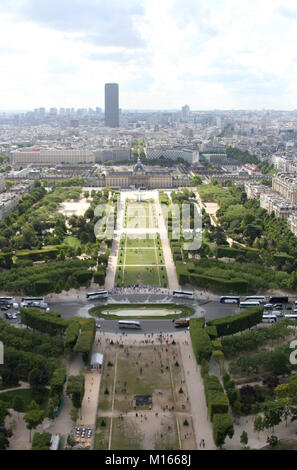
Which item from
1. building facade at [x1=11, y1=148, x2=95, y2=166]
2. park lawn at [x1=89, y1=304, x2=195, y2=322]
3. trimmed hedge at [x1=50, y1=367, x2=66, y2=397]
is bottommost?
park lawn at [x1=89, y1=304, x2=195, y2=322]

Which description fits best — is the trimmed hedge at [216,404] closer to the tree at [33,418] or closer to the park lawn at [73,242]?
the tree at [33,418]

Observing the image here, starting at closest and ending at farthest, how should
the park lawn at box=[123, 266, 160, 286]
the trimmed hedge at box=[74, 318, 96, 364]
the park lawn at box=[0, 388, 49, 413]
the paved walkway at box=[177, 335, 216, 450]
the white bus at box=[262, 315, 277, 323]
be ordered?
the paved walkway at box=[177, 335, 216, 450] → the park lawn at box=[0, 388, 49, 413] → the trimmed hedge at box=[74, 318, 96, 364] → the white bus at box=[262, 315, 277, 323] → the park lawn at box=[123, 266, 160, 286]

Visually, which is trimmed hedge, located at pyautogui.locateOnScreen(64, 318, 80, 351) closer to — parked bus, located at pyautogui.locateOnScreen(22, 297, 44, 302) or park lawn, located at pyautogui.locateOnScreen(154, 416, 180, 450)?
parked bus, located at pyautogui.locateOnScreen(22, 297, 44, 302)

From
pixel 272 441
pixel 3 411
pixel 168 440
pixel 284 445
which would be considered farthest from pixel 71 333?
pixel 284 445

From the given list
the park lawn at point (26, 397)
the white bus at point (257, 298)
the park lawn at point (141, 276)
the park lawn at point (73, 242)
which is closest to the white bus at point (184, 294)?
the park lawn at point (141, 276)

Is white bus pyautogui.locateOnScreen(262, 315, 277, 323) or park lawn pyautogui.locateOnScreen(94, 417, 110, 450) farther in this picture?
white bus pyautogui.locateOnScreen(262, 315, 277, 323)

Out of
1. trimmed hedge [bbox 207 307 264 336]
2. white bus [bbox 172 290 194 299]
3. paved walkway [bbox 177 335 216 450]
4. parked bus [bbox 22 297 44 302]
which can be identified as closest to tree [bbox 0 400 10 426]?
paved walkway [bbox 177 335 216 450]

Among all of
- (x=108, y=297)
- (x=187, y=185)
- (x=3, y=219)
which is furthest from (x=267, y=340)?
(x=187, y=185)
